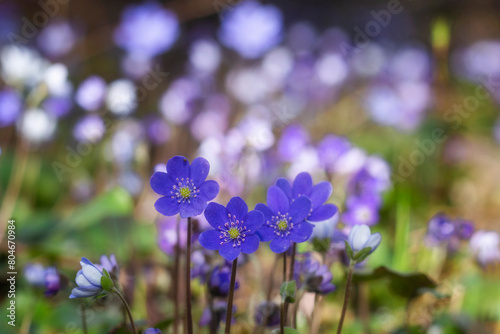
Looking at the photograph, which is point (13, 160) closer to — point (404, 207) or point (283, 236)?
point (404, 207)

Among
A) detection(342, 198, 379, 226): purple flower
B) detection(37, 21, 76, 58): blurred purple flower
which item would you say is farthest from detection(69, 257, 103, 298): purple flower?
detection(37, 21, 76, 58): blurred purple flower

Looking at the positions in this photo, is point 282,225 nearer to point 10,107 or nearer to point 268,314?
point 268,314

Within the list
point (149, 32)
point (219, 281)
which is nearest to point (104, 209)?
point (219, 281)

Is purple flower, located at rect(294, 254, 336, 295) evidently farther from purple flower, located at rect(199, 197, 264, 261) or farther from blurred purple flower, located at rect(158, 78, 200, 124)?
blurred purple flower, located at rect(158, 78, 200, 124)

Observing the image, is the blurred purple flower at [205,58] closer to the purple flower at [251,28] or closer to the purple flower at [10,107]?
the purple flower at [251,28]

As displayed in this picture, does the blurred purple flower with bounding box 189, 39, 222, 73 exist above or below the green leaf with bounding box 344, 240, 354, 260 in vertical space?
above
